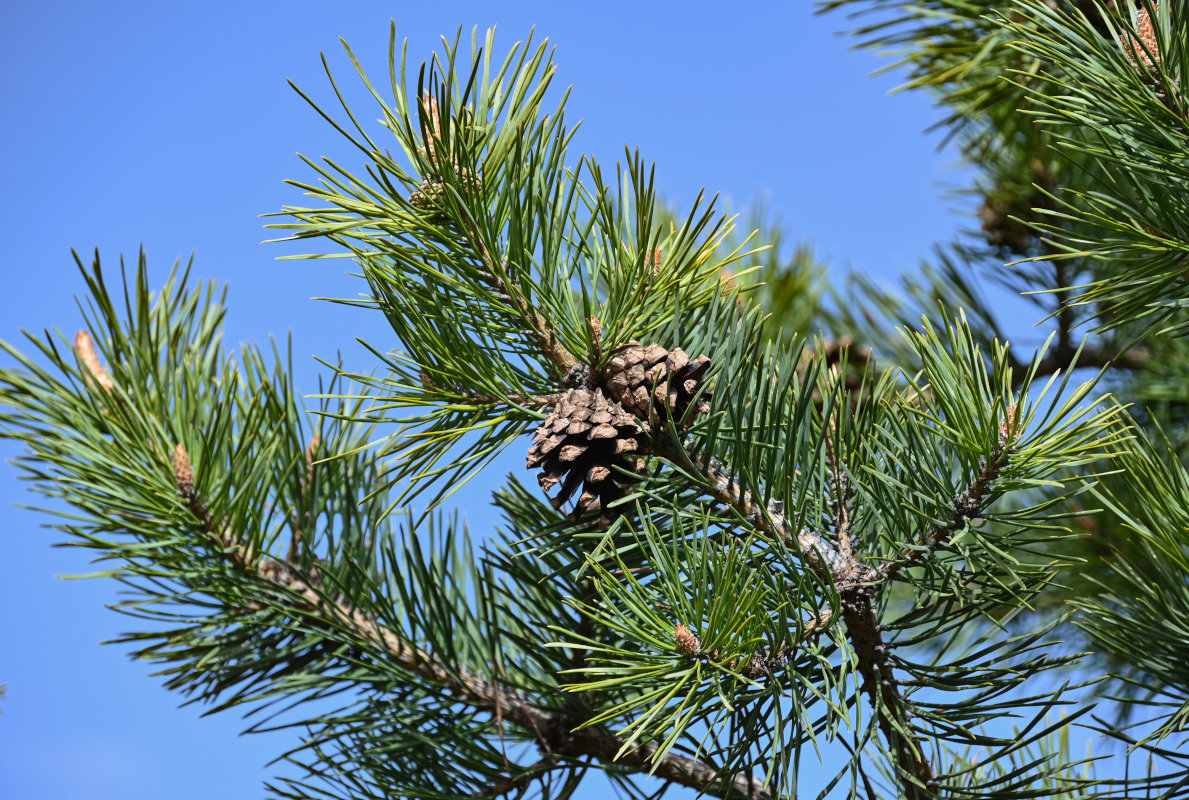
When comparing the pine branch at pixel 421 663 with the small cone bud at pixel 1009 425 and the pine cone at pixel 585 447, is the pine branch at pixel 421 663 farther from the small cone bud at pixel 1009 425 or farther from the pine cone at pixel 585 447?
the small cone bud at pixel 1009 425

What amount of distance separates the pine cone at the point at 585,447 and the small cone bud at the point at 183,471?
32 cm

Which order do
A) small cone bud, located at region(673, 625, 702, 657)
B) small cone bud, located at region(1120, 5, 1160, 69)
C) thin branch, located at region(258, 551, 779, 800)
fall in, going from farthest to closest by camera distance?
thin branch, located at region(258, 551, 779, 800) < small cone bud, located at region(1120, 5, 1160, 69) < small cone bud, located at region(673, 625, 702, 657)

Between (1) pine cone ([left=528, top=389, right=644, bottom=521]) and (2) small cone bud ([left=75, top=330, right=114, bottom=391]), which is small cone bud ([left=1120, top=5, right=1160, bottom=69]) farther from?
(2) small cone bud ([left=75, top=330, right=114, bottom=391])

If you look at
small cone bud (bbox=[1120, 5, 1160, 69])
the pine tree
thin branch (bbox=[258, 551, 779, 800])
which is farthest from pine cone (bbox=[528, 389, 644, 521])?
small cone bud (bbox=[1120, 5, 1160, 69])

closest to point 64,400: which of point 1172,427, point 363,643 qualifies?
point 363,643

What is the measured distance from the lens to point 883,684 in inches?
22.9

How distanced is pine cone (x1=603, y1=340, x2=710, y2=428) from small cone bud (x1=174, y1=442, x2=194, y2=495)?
1.13ft

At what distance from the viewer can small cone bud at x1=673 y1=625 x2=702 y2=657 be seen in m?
0.50

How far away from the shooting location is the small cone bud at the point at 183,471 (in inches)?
28.6

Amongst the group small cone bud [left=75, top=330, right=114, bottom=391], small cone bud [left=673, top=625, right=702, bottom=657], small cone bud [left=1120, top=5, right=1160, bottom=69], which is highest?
small cone bud [left=1120, top=5, right=1160, bottom=69]

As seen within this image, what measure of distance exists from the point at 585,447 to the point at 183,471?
0.36 m

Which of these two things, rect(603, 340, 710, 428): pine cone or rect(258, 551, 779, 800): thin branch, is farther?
rect(258, 551, 779, 800): thin branch

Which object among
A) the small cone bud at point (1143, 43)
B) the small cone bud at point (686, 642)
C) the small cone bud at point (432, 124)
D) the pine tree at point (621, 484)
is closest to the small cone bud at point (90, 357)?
the pine tree at point (621, 484)

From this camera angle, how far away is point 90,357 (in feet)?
2.51
